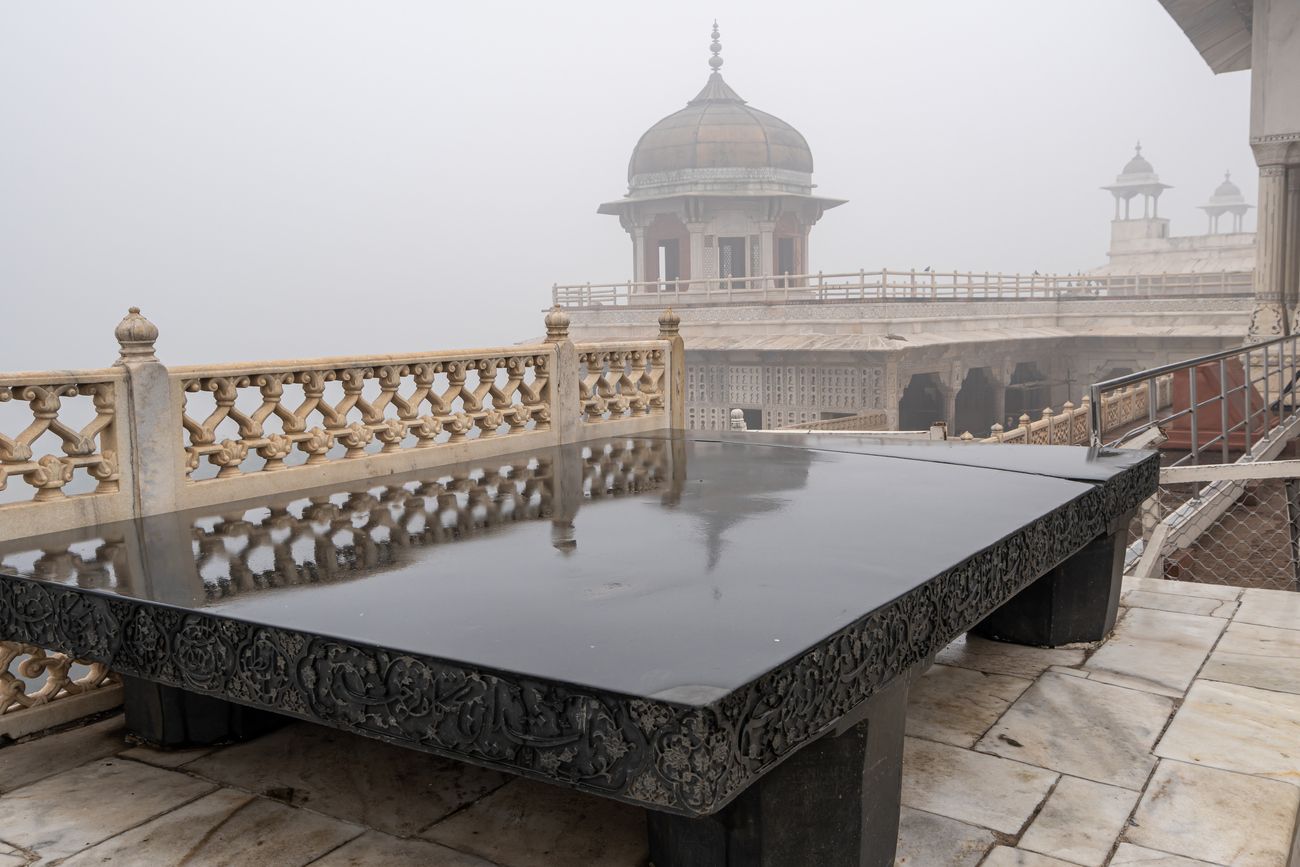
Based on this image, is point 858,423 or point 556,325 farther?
point 858,423

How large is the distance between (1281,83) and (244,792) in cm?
1137

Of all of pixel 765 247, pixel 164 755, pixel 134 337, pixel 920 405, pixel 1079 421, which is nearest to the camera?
pixel 164 755

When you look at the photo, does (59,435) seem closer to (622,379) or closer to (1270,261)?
(622,379)

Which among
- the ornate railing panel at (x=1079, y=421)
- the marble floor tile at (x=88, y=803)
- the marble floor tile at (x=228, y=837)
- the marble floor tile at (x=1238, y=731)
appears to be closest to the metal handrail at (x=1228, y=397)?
the ornate railing panel at (x=1079, y=421)

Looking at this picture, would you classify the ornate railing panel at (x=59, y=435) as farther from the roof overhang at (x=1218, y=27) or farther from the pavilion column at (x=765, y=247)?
the pavilion column at (x=765, y=247)

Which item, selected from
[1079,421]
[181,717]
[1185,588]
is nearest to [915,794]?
[181,717]

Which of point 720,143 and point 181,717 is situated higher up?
point 720,143

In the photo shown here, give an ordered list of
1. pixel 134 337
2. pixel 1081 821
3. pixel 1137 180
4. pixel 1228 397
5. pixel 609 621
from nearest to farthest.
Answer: pixel 609 621
pixel 1081 821
pixel 134 337
pixel 1228 397
pixel 1137 180

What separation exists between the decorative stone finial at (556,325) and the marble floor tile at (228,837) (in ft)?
10.4

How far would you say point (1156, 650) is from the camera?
4.40 m

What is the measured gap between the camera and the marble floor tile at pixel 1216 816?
2.73 metres

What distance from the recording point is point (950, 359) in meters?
24.8

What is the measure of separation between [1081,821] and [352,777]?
209 cm

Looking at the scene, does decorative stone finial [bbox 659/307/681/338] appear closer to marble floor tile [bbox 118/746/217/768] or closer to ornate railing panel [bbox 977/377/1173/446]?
marble floor tile [bbox 118/746/217/768]
